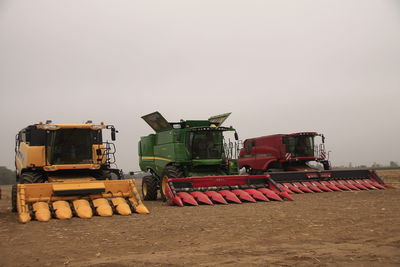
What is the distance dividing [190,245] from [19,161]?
9522 millimetres

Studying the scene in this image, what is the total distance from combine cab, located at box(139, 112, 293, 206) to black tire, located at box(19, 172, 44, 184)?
12.9 feet

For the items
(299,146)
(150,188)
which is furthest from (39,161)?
(299,146)

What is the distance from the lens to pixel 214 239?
693 cm

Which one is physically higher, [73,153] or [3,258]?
[73,153]

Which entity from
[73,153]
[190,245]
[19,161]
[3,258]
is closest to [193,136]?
[73,153]

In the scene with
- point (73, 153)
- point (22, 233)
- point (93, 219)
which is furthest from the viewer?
point (73, 153)

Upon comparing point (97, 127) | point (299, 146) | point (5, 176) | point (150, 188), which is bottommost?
point (5, 176)

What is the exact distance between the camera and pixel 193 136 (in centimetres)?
1561

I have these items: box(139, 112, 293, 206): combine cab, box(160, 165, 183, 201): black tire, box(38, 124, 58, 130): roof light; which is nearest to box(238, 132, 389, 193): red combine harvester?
box(139, 112, 293, 206): combine cab

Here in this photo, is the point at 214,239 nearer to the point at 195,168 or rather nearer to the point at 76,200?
the point at 76,200

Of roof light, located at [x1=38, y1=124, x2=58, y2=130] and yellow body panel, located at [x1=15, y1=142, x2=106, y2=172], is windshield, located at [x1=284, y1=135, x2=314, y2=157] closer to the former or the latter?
yellow body panel, located at [x1=15, y1=142, x2=106, y2=172]

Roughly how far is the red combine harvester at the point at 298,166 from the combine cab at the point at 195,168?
1936 mm

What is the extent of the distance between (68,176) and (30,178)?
128cm

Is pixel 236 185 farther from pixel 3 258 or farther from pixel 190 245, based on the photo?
pixel 3 258
